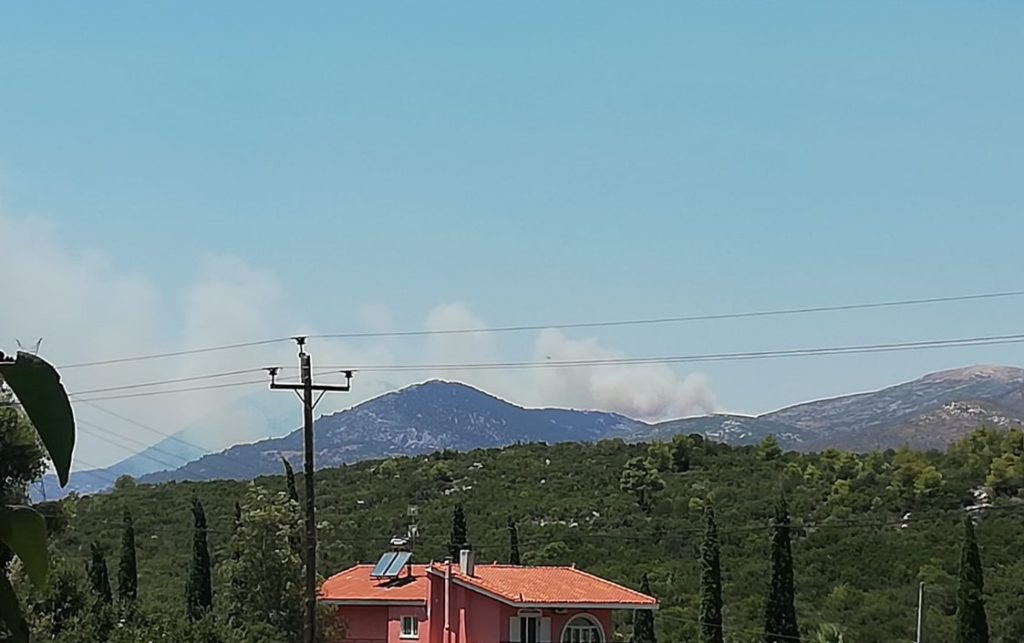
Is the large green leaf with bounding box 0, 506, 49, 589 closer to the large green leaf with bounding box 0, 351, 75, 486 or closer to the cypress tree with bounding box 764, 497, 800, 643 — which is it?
the large green leaf with bounding box 0, 351, 75, 486

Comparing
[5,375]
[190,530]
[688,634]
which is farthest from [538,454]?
[5,375]

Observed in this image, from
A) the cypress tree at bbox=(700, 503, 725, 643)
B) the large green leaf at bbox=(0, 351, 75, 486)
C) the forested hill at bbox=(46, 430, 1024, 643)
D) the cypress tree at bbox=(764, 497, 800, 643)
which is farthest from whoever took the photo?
the forested hill at bbox=(46, 430, 1024, 643)

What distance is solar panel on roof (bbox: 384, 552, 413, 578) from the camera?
44.0 meters

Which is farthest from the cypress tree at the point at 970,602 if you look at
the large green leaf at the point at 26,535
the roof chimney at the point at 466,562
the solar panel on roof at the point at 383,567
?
the large green leaf at the point at 26,535

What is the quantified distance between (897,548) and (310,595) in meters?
34.9

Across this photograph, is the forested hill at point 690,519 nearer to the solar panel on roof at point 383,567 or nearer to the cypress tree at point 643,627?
the solar panel on roof at point 383,567

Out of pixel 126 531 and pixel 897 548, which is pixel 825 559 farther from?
pixel 126 531

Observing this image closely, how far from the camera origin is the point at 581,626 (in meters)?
42.1

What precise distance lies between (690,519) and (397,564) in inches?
971

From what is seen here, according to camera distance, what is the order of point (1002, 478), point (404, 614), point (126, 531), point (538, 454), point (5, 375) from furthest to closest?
point (538, 454) → point (1002, 478) → point (126, 531) → point (404, 614) → point (5, 375)

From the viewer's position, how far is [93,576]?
43625 millimetres

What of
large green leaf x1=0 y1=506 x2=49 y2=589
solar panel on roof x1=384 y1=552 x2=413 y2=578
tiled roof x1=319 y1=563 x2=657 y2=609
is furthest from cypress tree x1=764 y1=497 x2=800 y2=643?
large green leaf x1=0 y1=506 x2=49 y2=589

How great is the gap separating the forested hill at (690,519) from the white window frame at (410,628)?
3653 mm

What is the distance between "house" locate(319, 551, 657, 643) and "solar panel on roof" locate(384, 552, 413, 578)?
Answer: 0.04 m
